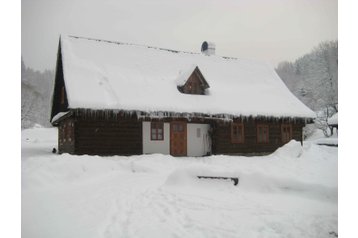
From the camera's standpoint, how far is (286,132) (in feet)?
51.0

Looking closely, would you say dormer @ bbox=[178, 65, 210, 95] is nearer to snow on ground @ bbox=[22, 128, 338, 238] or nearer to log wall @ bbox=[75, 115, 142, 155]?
log wall @ bbox=[75, 115, 142, 155]

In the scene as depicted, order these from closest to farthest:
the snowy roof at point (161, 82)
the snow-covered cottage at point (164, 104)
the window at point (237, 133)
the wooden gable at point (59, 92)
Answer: the snow-covered cottage at point (164, 104) → the snowy roof at point (161, 82) → the wooden gable at point (59, 92) → the window at point (237, 133)

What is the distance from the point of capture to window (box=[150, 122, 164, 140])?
13.0 m

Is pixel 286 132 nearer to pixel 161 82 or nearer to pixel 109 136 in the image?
pixel 161 82

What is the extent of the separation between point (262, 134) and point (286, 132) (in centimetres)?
133

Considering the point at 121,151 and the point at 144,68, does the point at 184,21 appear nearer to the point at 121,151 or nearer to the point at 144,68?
the point at 121,151

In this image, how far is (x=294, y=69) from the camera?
5887mm

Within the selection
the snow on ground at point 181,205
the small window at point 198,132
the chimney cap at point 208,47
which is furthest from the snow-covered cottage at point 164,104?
the snow on ground at point 181,205

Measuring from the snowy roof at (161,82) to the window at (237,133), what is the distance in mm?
904

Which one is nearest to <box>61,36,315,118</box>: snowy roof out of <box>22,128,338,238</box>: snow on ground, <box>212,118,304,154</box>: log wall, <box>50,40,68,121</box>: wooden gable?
<box>212,118,304,154</box>: log wall

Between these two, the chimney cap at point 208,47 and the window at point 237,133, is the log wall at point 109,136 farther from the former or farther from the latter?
the window at point 237,133

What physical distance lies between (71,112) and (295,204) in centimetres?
859

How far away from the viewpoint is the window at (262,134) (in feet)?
49.0
